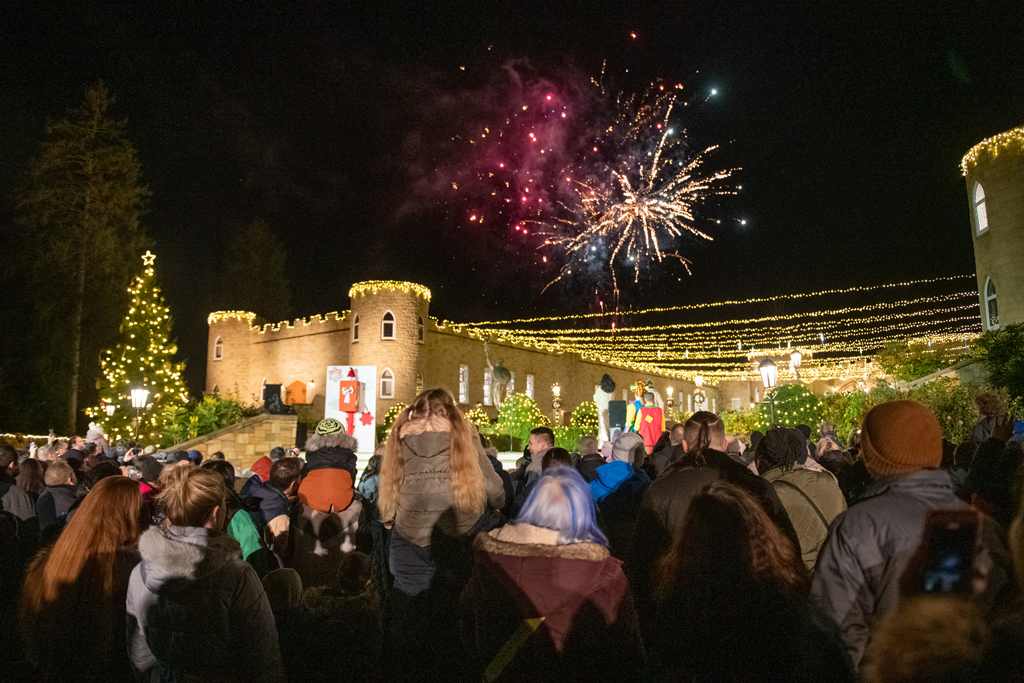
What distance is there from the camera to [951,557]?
207 centimetres

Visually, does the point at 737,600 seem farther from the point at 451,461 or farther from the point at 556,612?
the point at 451,461

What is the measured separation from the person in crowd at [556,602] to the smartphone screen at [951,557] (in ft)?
3.16

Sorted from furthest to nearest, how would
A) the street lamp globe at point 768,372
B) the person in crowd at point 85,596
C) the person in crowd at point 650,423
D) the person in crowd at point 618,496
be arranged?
the street lamp globe at point 768,372 → the person in crowd at point 650,423 → the person in crowd at point 618,496 → the person in crowd at point 85,596

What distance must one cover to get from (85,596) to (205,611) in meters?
0.67

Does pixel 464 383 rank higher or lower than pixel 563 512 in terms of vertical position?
higher

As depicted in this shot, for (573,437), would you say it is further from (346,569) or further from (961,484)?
(346,569)

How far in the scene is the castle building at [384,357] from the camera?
28.4 meters

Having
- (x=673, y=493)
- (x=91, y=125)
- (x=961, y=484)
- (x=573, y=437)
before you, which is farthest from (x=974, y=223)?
(x=91, y=125)

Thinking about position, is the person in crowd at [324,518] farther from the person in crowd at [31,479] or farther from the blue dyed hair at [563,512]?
the person in crowd at [31,479]

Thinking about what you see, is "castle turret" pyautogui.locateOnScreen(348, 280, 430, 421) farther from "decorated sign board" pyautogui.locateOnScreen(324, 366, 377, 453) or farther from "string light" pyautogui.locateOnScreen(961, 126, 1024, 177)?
"string light" pyautogui.locateOnScreen(961, 126, 1024, 177)

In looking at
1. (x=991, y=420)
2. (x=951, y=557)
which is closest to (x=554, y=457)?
(x=951, y=557)

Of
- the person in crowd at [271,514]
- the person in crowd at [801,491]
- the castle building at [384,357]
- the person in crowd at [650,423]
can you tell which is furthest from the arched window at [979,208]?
the person in crowd at [271,514]

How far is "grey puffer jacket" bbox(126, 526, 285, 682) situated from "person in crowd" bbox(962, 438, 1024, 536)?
4.29 meters

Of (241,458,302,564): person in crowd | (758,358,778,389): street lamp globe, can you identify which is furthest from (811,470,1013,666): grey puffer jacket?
(758,358,778,389): street lamp globe
